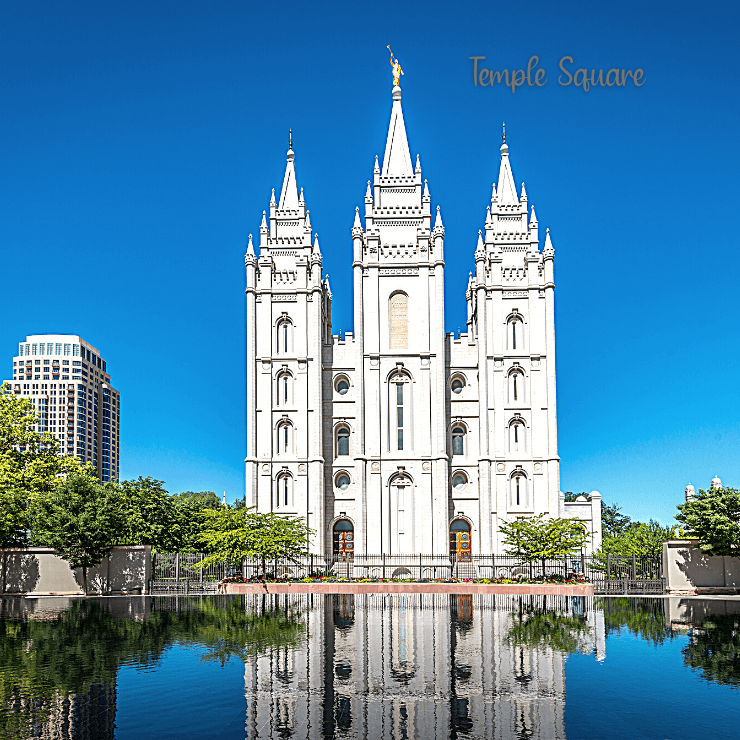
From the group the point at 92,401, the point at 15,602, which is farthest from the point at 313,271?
the point at 92,401


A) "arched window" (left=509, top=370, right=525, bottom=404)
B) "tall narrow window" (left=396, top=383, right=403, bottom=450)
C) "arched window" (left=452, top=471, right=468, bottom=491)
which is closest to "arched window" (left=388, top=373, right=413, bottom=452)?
"tall narrow window" (left=396, top=383, right=403, bottom=450)

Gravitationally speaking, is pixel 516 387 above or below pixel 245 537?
above

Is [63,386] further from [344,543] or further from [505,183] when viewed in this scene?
[505,183]

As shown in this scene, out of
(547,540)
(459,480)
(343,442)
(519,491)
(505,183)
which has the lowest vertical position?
(547,540)

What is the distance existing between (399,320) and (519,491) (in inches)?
588

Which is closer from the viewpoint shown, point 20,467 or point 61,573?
point 61,573

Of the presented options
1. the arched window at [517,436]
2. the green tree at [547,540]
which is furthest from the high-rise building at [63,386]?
the green tree at [547,540]

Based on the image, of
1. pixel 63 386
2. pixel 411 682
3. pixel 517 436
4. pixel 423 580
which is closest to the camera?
pixel 411 682

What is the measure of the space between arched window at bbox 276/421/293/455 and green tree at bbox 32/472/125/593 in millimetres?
18117

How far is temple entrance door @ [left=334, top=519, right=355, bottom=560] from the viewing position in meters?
55.8

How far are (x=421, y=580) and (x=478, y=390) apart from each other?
17131mm

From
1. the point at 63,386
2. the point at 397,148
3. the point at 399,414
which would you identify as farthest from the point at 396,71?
the point at 63,386

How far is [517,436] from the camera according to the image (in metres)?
55.4

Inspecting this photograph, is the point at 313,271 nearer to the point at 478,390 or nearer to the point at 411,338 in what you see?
the point at 411,338
